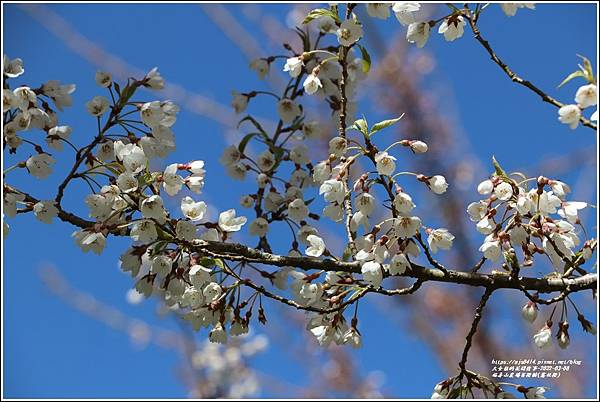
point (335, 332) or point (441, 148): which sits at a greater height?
point (441, 148)

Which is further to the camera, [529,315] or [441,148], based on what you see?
[441,148]

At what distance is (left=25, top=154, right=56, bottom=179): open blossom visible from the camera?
2.16 meters

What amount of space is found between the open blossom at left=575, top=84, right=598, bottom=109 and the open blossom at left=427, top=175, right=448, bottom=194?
416 mm

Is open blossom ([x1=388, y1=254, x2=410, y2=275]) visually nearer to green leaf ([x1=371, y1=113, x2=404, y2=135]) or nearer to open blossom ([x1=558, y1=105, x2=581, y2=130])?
green leaf ([x1=371, y1=113, x2=404, y2=135])

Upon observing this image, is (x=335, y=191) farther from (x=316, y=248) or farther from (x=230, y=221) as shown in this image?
(x=230, y=221)

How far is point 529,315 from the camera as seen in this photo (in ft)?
7.03

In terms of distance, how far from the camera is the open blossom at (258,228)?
2.55 metres

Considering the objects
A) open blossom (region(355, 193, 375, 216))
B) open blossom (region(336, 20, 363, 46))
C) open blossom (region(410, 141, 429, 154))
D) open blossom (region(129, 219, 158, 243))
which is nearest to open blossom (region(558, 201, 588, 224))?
open blossom (region(410, 141, 429, 154))

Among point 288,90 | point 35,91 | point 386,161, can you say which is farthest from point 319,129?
point 35,91

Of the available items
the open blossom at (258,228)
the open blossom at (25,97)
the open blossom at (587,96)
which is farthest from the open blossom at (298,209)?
the open blossom at (587,96)

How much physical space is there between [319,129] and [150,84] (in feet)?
2.34

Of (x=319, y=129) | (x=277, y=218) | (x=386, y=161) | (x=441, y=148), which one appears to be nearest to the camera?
(x=386, y=161)

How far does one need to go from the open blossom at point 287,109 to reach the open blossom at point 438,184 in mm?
883

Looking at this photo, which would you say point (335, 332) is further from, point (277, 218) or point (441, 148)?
point (441, 148)
